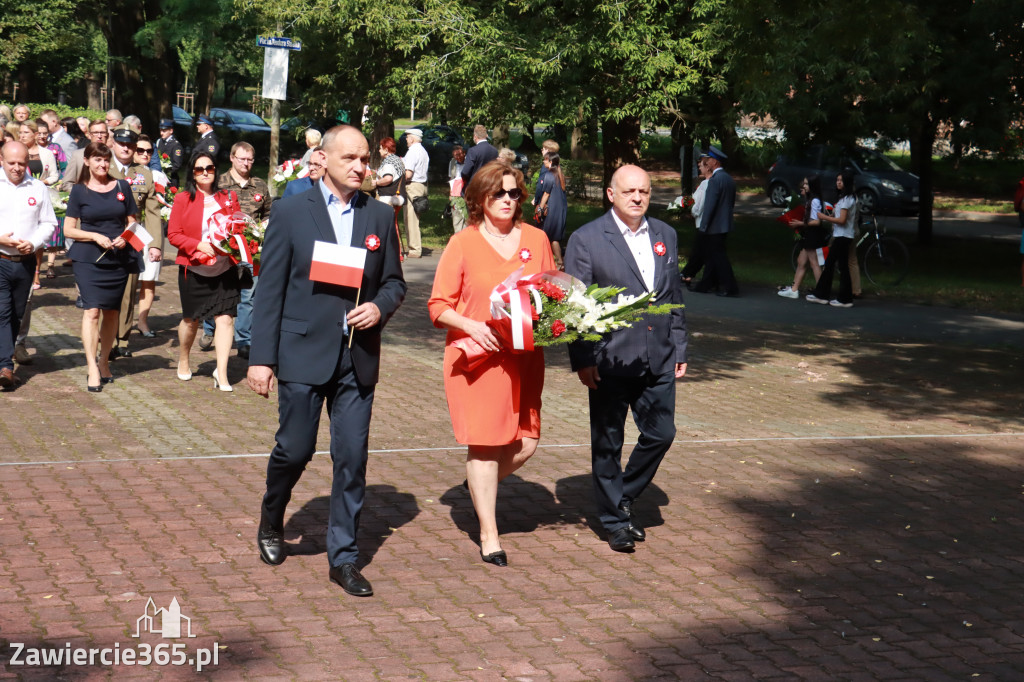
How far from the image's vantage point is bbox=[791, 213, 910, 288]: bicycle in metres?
18.4

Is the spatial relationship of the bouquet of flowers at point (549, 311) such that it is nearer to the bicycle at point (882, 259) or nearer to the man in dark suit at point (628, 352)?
the man in dark suit at point (628, 352)

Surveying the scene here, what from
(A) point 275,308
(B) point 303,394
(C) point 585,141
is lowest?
(B) point 303,394

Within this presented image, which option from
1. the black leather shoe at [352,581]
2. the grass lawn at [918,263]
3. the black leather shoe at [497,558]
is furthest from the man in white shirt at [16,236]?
the grass lawn at [918,263]

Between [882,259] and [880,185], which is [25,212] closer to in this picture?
[882,259]

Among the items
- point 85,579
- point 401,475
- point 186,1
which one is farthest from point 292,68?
point 85,579

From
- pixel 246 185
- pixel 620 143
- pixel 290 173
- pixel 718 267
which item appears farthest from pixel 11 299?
pixel 620 143

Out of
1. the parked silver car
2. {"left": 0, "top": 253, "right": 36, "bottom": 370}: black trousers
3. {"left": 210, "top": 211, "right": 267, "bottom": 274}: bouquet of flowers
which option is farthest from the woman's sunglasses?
the parked silver car

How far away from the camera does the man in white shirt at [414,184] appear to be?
20375mm

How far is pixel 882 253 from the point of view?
18.5m

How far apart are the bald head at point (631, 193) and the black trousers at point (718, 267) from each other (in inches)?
422

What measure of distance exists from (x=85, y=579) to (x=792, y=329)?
35.2 feet

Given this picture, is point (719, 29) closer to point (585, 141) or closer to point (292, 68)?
point (585, 141)

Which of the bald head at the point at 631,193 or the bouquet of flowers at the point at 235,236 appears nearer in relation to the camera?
the bald head at the point at 631,193
